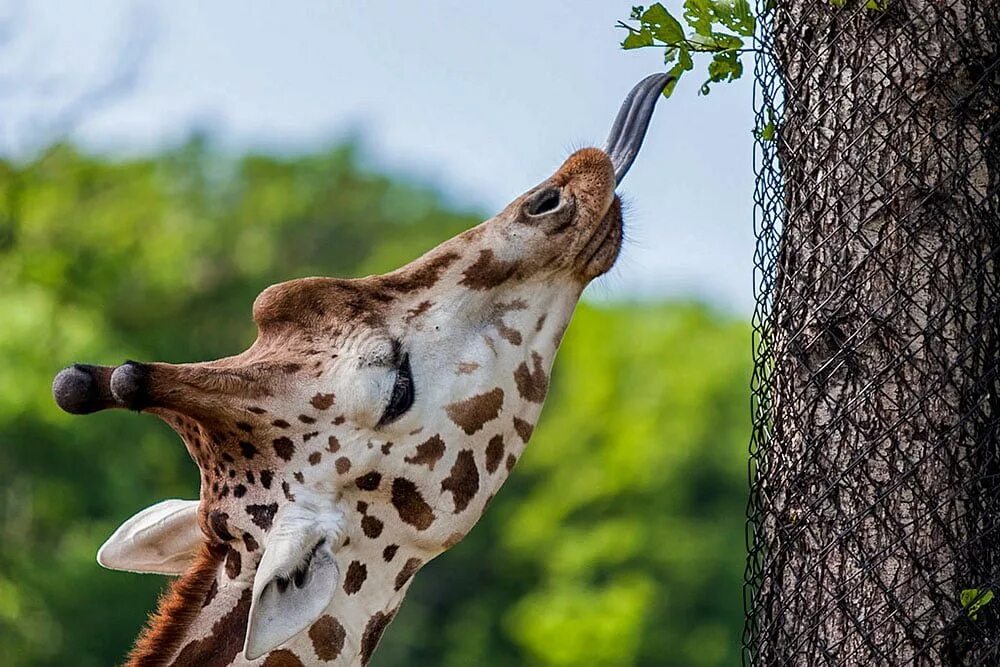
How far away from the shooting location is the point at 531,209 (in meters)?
3.85

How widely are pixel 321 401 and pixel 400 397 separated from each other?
0.63ft

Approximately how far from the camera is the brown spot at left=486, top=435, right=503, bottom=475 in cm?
377

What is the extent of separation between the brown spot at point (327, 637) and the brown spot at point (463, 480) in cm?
42

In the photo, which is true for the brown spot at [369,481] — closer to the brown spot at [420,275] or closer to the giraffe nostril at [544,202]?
the brown spot at [420,275]

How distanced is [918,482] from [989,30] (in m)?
1.02

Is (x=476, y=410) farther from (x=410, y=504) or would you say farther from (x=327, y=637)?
(x=327, y=637)

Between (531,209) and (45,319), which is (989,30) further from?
(45,319)

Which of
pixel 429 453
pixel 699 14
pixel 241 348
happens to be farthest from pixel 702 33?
pixel 241 348

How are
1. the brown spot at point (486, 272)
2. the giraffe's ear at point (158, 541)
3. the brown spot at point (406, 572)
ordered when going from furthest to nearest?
the giraffe's ear at point (158, 541)
the brown spot at point (486, 272)
the brown spot at point (406, 572)

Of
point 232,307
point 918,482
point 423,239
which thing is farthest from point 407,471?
point 423,239

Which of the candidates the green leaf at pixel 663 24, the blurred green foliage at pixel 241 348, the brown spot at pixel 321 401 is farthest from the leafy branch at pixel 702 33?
the blurred green foliage at pixel 241 348

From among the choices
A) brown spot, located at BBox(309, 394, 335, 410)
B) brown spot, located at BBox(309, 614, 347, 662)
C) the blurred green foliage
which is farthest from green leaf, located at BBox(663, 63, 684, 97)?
the blurred green foliage

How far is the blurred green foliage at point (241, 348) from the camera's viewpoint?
21953 mm

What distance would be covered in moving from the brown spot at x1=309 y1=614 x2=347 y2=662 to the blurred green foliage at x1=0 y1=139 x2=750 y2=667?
13.6m
